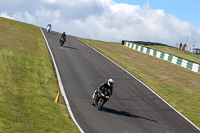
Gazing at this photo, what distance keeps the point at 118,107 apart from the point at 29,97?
17.7ft

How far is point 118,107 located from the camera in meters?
17.8

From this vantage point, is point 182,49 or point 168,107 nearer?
point 168,107

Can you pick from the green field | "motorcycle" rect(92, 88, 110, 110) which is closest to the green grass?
the green field

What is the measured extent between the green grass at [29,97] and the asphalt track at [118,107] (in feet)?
3.34

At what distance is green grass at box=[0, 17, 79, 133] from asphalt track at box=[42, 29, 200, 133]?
1.02 metres

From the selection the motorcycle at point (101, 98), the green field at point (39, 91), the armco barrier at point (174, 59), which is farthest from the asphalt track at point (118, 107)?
the armco barrier at point (174, 59)

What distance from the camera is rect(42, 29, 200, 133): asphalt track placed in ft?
48.3

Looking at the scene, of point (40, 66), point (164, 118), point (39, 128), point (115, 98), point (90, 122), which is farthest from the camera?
point (40, 66)

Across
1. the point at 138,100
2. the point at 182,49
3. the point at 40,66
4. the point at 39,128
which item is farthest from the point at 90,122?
the point at 182,49

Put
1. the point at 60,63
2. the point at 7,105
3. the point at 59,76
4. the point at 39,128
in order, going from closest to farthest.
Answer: the point at 39,128 < the point at 7,105 < the point at 59,76 < the point at 60,63

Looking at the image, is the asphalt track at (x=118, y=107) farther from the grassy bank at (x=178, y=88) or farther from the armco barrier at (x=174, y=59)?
the armco barrier at (x=174, y=59)

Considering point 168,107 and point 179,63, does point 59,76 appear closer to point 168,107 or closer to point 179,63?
point 168,107

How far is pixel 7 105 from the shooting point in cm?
1312

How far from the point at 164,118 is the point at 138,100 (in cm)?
289
